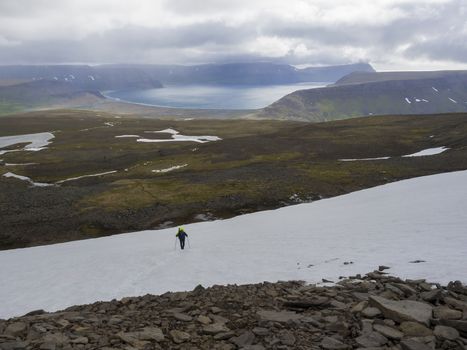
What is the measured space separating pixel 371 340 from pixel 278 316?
368 centimetres

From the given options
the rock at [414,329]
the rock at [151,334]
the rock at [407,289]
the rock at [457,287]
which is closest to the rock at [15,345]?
the rock at [151,334]

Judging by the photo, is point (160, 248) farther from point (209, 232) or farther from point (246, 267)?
point (246, 267)

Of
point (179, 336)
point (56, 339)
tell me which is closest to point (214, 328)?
point (179, 336)

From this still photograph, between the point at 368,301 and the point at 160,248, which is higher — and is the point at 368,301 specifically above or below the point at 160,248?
above

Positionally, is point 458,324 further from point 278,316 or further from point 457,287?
point 278,316

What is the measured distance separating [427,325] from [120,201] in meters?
52.8

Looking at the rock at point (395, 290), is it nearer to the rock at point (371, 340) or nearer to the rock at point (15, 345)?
the rock at point (371, 340)

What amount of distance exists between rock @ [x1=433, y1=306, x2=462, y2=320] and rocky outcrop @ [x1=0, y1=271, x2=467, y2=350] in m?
0.03

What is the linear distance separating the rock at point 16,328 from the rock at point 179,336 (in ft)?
18.9

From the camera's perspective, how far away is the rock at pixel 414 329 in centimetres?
1223

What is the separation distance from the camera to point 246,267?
2733 centimetres

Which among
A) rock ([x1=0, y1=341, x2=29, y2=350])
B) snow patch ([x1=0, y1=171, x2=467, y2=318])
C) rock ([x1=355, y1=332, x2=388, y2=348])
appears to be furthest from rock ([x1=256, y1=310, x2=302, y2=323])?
rock ([x1=0, y1=341, x2=29, y2=350])

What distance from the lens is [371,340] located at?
12.2m

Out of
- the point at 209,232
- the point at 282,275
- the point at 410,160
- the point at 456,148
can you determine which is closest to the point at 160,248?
the point at 209,232
